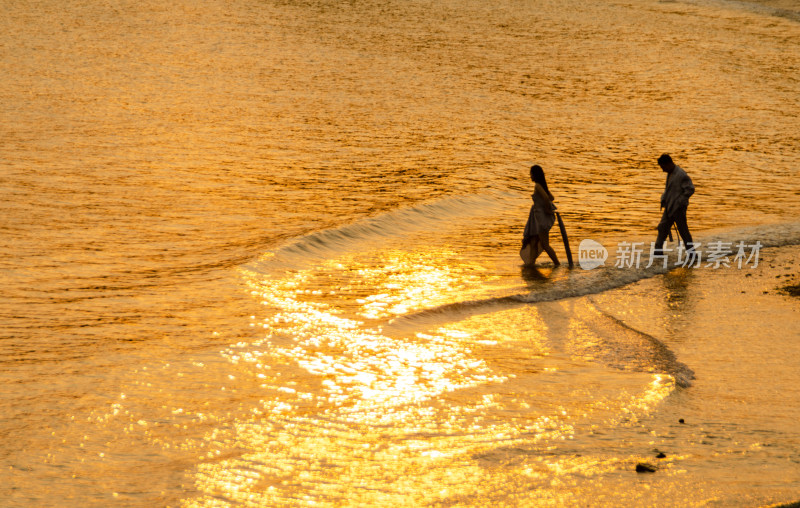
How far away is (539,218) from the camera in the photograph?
10.7 metres

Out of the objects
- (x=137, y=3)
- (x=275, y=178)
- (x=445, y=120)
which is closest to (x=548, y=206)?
(x=275, y=178)

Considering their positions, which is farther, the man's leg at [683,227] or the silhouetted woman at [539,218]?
the man's leg at [683,227]

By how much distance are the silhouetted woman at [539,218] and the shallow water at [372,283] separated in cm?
33

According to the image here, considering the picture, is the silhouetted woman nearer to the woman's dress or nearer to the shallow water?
the woman's dress

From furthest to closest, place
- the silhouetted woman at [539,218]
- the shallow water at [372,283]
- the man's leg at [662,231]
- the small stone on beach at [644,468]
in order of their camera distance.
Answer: the man's leg at [662,231], the silhouetted woman at [539,218], the shallow water at [372,283], the small stone on beach at [644,468]

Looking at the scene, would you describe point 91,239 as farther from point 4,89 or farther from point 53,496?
point 4,89

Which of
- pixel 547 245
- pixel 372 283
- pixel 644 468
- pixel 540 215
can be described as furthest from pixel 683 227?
pixel 644 468

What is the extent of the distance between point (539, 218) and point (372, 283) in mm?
2175

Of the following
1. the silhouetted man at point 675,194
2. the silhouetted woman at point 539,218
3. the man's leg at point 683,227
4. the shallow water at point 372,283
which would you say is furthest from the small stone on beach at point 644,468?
the man's leg at point 683,227

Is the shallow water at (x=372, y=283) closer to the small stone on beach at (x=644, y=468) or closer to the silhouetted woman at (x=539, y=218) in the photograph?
the small stone on beach at (x=644, y=468)

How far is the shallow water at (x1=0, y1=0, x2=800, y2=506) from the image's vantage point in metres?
6.00

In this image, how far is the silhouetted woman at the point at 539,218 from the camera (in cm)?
1049

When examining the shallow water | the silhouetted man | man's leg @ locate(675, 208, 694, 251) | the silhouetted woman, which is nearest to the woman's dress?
the silhouetted woman

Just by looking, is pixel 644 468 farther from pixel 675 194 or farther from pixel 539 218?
pixel 675 194
